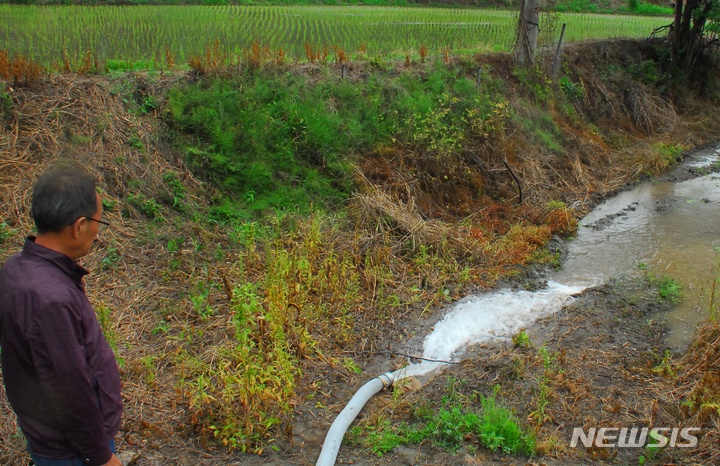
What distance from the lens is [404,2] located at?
19.8 meters

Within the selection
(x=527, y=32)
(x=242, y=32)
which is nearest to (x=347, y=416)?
(x=242, y=32)

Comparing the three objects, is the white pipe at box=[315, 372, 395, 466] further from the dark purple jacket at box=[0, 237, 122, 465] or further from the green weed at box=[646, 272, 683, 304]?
the green weed at box=[646, 272, 683, 304]

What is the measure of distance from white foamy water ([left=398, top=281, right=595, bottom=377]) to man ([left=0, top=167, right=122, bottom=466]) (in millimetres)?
2831

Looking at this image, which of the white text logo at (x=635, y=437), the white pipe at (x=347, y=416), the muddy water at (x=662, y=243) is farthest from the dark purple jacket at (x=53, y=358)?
the muddy water at (x=662, y=243)

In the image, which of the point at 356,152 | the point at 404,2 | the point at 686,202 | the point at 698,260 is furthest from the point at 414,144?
the point at 404,2

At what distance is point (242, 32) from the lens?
10.3 meters

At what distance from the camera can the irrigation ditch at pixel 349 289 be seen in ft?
12.6

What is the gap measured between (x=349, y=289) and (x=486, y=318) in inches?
55.3

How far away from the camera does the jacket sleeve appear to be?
204 centimetres

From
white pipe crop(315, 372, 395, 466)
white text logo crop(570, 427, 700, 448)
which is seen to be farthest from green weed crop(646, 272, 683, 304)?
white pipe crop(315, 372, 395, 466)

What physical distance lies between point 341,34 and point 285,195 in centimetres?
545

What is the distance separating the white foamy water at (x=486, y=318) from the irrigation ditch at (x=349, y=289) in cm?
13

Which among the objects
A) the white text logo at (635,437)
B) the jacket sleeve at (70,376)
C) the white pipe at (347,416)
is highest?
the jacket sleeve at (70,376)

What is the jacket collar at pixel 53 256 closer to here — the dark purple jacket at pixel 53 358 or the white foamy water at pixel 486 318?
the dark purple jacket at pixel 53 358
